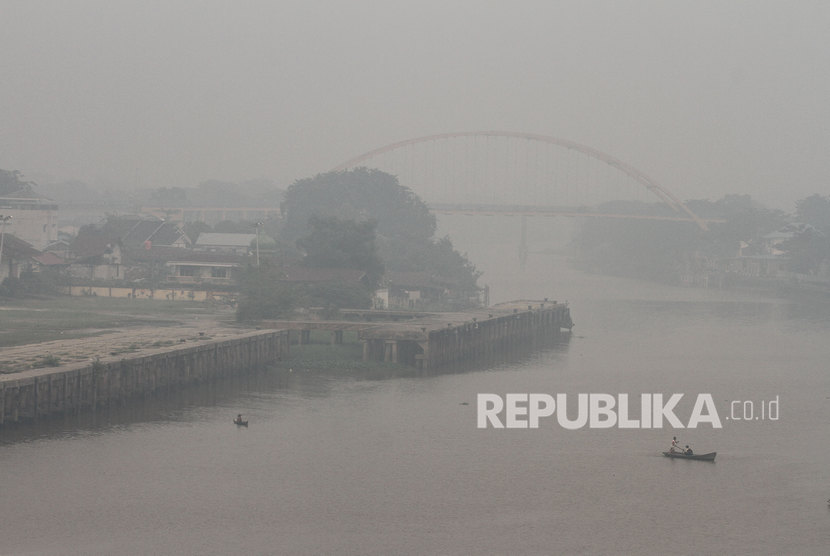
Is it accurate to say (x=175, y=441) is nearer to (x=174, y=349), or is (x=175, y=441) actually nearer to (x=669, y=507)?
(x=174, y=349)

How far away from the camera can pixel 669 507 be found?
108ft

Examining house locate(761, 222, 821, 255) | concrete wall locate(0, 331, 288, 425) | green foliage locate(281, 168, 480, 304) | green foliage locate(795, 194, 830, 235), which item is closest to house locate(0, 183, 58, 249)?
green foliage locate(281, 168, 480, 304)

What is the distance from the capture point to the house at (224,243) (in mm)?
104662

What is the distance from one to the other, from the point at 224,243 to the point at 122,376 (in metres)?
63.6

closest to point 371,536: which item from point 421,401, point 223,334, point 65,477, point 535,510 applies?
point 535,510

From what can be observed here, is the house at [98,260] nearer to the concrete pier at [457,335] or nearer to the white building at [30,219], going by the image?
the white building at [30,219]

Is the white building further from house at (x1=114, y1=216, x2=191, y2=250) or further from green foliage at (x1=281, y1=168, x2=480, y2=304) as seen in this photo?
green foliage at (x1=281, y1=168, x2=480, y2=304)

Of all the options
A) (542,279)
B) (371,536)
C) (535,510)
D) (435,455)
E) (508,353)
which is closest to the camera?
(371,536)

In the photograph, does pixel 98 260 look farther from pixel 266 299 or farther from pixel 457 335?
pixel 457 335

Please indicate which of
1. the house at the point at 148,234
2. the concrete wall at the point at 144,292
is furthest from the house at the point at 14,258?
the house at the point at 148,234

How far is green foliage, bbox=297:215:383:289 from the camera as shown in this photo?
8125 centimetres

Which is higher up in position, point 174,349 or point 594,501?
point 174,349

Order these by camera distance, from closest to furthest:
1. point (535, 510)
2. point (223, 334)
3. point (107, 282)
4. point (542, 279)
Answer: point (535, 510)
point (223, 334)
point (107, 282)
point (542, 279)

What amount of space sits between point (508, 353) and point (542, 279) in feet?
309
